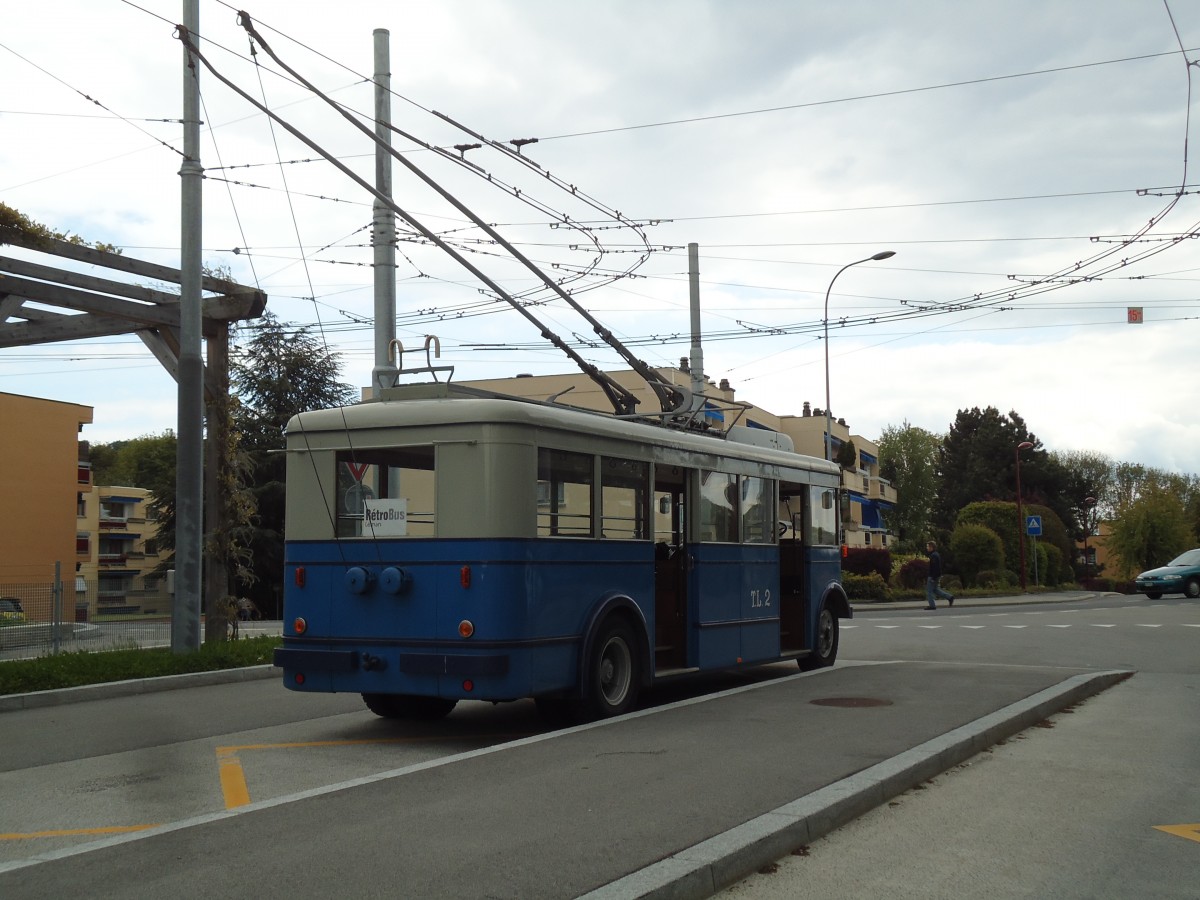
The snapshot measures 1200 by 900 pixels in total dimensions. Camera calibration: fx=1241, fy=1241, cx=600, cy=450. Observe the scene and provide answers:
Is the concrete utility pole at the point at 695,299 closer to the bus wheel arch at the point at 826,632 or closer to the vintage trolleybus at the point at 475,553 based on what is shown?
the bus wheel arch at the point at 826,632

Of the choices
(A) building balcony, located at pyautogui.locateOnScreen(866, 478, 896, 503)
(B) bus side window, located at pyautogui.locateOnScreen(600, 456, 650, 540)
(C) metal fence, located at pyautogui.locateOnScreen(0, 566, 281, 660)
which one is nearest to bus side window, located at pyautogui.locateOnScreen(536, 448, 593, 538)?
(B) bus side window, located at pyautogui.locateOnScreen(600, 456, 650, 540)

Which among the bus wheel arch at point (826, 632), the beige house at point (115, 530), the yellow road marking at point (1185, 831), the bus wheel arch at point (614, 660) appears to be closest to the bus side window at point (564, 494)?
the bus wheel arch at point (614, 660)

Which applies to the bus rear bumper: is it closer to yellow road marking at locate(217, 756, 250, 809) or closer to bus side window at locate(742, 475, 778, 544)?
yellow road marking at locate(217, 756, 250, 809)

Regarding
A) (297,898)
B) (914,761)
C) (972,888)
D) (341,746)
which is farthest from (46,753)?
(972,888)

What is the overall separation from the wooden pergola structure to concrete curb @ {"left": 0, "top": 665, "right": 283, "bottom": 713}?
6.19 ft

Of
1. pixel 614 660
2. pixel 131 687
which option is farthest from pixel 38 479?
pixel 614 660

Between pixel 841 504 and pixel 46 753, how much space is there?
10.2 metres

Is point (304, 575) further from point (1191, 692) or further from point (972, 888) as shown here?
point (1191, 692)

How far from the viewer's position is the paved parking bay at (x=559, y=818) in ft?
17.4

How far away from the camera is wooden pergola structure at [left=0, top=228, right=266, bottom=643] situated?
586 inches

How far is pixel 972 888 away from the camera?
5590 mm

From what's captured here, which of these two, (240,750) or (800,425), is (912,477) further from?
(240,750)

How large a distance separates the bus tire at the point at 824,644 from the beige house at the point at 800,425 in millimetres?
23982

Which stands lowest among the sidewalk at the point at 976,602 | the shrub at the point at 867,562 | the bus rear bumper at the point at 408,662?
the sidewalk at the point at 976,602
